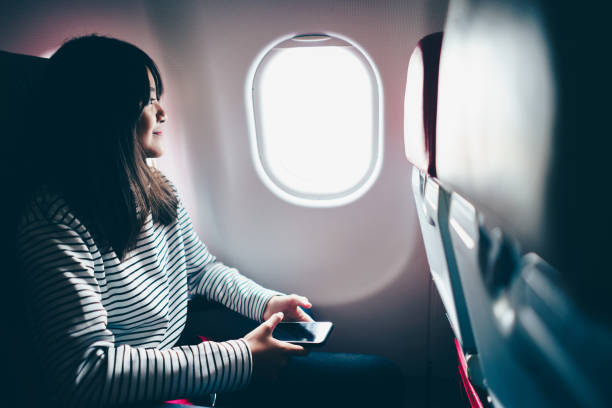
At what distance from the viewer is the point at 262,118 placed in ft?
5.02

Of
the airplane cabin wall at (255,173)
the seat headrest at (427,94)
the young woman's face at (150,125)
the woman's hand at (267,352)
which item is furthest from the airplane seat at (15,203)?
the seat headrest at (427,94)

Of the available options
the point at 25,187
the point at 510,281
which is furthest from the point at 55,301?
the point at 510,281

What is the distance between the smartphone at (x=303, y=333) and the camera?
1011mm

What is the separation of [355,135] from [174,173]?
2.85ft

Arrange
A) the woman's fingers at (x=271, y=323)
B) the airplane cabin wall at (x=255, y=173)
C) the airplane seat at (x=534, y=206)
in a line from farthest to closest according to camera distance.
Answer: the airplane cabin wall at (x=255, y=173)
the woman's fingers at (x=271, y=323)
the airplane seat at (x=534, y=206)

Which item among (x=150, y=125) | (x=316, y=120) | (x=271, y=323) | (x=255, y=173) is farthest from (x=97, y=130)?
(x=316, y=120)

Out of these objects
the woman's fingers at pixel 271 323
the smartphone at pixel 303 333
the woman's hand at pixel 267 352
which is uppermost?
the woman's fingers at pixel 271 323

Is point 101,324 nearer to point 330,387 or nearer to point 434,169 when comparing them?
point 330,387

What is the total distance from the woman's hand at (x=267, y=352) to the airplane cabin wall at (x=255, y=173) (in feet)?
2.39

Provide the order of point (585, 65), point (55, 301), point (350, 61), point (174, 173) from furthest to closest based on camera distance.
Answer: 1. point (174, 173)
2. point (350, 61)
3. point (55, 301)
4. point (585, 65)

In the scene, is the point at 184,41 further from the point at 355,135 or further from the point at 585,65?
the point at 585,65

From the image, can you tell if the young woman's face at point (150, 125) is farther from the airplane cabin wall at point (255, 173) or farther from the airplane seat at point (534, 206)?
the airplane seat at point (534, 206)

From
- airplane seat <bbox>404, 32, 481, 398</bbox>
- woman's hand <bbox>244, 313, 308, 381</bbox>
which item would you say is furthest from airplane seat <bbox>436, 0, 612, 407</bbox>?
woman's hand <bbox>244, 313, 308, 381</bbox>

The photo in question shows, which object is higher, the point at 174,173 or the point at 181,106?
the point at 181,106
